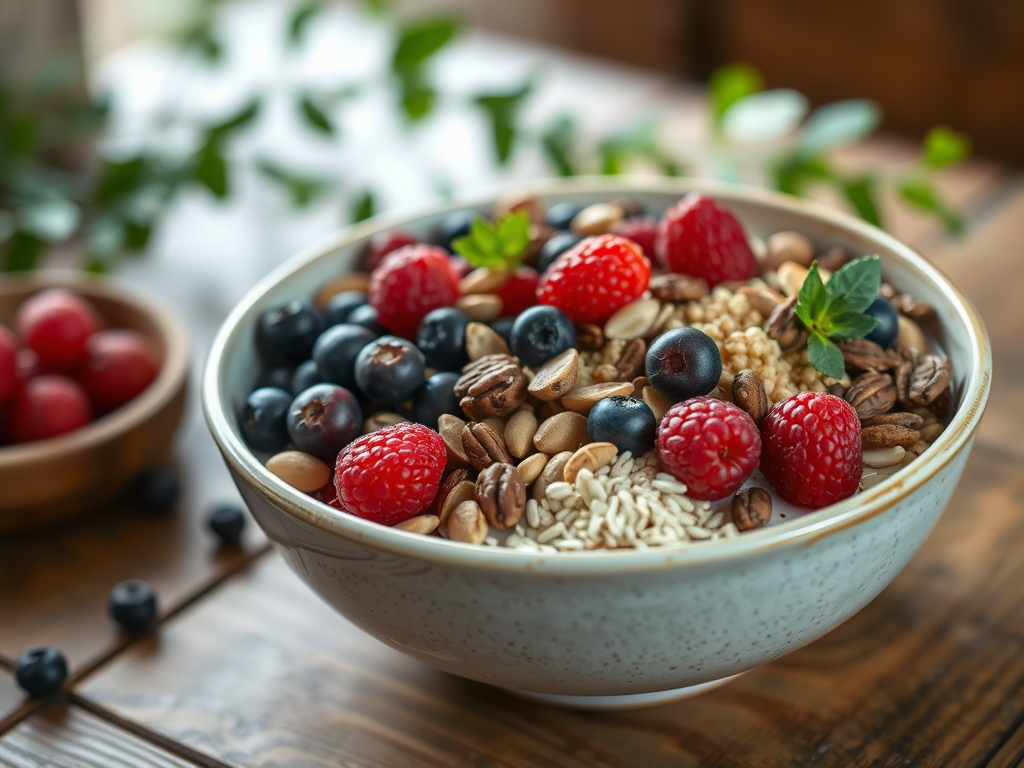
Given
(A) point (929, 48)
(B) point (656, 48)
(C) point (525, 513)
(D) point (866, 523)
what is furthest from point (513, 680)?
(B) point (656, 48)

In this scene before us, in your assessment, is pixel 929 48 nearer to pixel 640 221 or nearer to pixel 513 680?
pixel 640 221

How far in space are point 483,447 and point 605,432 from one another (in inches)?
3.1

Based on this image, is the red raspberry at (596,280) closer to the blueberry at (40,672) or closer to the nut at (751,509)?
the nut at (751,509)

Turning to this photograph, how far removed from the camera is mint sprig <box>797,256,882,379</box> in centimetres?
69

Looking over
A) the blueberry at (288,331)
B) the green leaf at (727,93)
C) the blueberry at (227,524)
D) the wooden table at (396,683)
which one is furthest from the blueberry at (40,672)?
the green leaf at (727,93)

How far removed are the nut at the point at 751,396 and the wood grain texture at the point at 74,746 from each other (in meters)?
0.42

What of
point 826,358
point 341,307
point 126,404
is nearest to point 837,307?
point 826,358

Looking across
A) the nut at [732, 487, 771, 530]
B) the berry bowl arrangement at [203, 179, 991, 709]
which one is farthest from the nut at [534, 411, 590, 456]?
the nut at [732, 487, 771, 530]

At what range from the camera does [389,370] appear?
0.71m

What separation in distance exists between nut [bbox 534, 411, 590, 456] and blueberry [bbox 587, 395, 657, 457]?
19 millimetres

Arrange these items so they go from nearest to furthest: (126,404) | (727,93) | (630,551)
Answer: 1. (630,551)
2. (126,404)
3. (727,93)

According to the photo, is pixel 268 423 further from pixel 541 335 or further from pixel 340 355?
pixel 541 335

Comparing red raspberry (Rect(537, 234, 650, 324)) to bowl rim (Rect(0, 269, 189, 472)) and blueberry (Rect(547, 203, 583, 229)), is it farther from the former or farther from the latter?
bowl rim (Rect(0, 269, 189, 472))

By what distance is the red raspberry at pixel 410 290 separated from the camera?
781 millimetres
